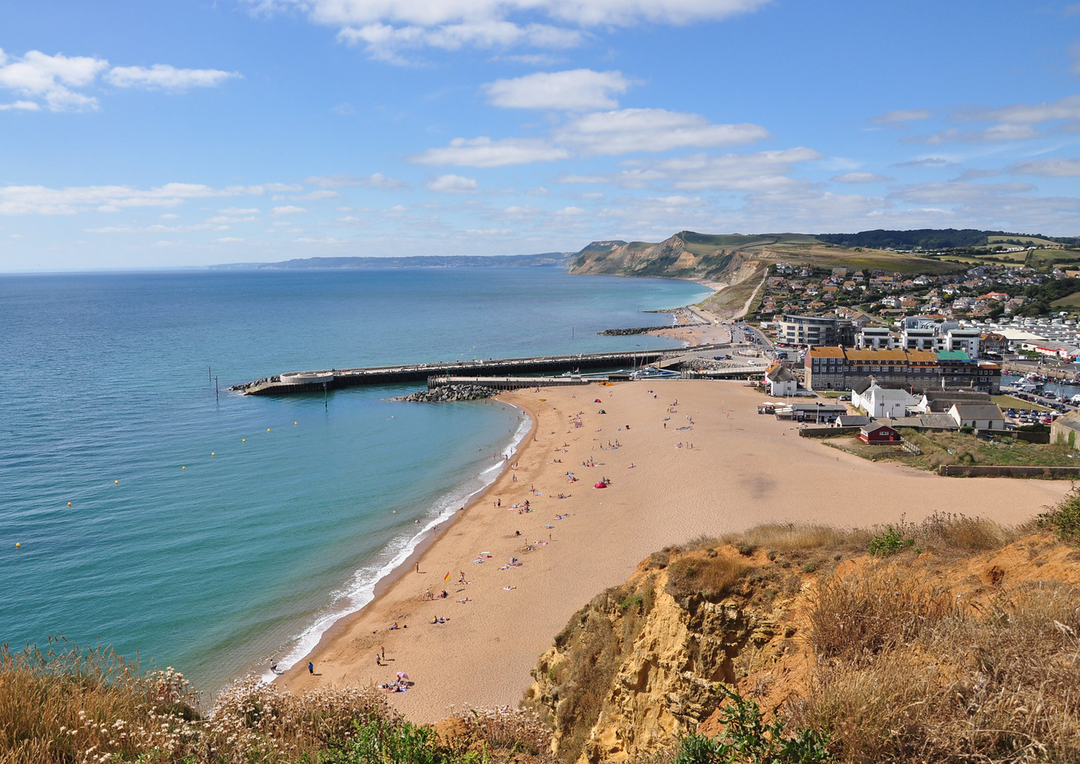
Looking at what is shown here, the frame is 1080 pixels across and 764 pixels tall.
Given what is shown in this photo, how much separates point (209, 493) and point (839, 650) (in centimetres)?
3228

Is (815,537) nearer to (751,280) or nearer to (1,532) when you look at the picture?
(1,532)

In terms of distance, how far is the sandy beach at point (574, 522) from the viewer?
1906cm

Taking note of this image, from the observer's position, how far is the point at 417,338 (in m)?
97.9

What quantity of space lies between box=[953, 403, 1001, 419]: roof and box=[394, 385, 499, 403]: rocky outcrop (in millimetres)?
37238

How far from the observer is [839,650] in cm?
704

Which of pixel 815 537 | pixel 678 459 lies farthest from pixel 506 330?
pixel 815 537

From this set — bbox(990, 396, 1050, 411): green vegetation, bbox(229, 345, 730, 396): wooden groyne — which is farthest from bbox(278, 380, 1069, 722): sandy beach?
bbox(229, 345, 730, 396): wooden groyne

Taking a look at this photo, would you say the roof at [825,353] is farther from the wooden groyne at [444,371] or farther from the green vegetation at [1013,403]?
the wooden groyne at [444,371]

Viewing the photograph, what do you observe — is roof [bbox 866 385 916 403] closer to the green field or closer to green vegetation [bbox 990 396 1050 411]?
green vegetation [bbox 990 396 1050 411]

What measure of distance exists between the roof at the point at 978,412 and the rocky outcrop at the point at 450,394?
3724 cm

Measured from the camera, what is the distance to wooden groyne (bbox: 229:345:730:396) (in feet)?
201

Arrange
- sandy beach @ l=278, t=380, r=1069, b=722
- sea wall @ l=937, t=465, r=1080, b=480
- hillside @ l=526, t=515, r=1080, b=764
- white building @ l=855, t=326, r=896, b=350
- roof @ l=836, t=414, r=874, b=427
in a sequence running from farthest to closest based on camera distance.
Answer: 1. white building @ l=855, t=326, r=896, b=350
2. roof @ l=836, t=414, r=874, b=427
3. sea wall @ l=937, t=465, r=1080, b=480
4. sandy beach @ l=278, t=380, r=1069, b=722
5. hillside @ l=526, t=515, r=1080, b=764

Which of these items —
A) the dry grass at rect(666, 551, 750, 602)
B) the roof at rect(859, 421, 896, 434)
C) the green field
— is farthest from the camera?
the green field

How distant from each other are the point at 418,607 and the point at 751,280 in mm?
141683
